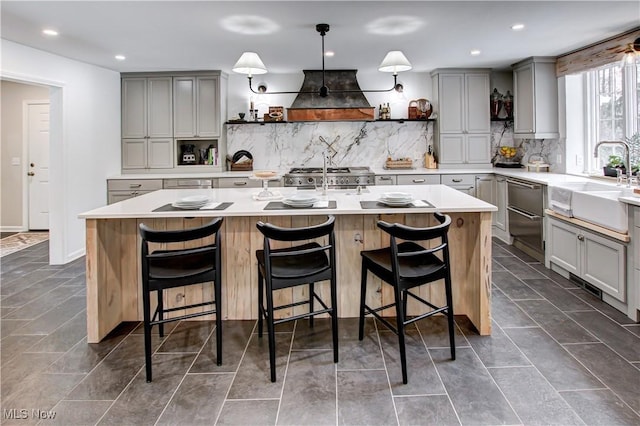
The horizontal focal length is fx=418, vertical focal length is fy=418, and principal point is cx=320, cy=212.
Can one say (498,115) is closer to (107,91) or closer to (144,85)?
(144,85)

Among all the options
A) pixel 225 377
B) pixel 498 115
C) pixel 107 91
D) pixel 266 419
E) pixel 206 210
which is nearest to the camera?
pixel 266 419

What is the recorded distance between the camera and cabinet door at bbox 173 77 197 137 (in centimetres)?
581

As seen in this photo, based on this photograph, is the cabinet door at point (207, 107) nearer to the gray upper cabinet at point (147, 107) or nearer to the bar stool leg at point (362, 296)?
the gray upper cabinet at point (147, 107)

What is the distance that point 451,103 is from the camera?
5945mm

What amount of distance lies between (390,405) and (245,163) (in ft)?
15.1

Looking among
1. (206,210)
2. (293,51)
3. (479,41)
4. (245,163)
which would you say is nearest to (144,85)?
(245,163)

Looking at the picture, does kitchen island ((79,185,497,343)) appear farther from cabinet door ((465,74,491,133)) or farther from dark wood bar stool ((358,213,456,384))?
cabinet door ((465,74,491,133))

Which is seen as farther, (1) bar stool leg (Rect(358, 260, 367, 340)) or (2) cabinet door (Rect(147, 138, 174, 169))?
(2) cabinet door (Rect(147, 138, 174, 169))

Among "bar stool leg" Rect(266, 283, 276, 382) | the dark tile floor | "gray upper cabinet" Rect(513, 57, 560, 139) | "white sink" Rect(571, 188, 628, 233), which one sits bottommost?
the dark tile floor

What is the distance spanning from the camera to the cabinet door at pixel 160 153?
5914 millimetres

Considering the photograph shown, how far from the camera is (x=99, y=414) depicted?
6.54ft

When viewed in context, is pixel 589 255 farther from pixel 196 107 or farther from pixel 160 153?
pixel 160 153

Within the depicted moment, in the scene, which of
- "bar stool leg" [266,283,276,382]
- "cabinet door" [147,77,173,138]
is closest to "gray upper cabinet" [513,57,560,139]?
"bar stool leg" [266,283,276,382]

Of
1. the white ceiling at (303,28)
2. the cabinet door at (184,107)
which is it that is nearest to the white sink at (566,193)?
the white ceiling at (303,28)
